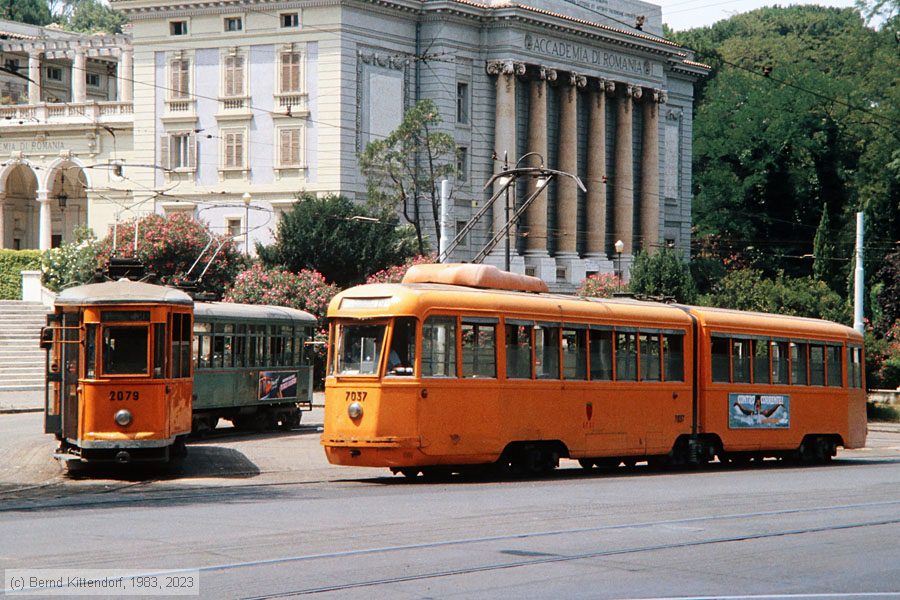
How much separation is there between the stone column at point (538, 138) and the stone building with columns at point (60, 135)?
59.6 ft

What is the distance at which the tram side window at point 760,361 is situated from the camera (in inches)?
1183

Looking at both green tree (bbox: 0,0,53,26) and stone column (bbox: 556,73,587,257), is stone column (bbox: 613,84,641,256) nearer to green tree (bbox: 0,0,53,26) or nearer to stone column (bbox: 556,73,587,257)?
stone column (bbox: 556,73,587,257)

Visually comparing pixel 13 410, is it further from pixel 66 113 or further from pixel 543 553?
pixel 66 113

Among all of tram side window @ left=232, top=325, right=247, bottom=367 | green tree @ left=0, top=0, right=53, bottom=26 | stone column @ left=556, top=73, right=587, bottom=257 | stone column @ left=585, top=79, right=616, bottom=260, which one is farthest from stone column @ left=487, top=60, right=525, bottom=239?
green tree @ left=0, top=0, right=53, bottom=26

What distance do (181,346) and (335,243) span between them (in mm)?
32393

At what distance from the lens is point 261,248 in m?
57.9

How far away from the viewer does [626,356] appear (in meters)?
27.2

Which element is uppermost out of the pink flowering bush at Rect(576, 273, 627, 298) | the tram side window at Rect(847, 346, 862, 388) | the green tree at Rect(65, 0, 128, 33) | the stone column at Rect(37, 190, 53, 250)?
the green tree at Rect(65, 0, 128, 33)

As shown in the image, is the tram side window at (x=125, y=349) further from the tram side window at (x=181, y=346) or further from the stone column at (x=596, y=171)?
A: the stone column at (x=596, y=171)

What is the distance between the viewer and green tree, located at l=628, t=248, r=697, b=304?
6631cm

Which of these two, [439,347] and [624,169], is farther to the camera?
[624,169]

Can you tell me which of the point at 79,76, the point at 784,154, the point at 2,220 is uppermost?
the point at 79,76

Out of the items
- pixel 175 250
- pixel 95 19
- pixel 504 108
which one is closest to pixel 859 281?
pixel 504 108

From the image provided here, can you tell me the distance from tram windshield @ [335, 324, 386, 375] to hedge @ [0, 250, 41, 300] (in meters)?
44.4
